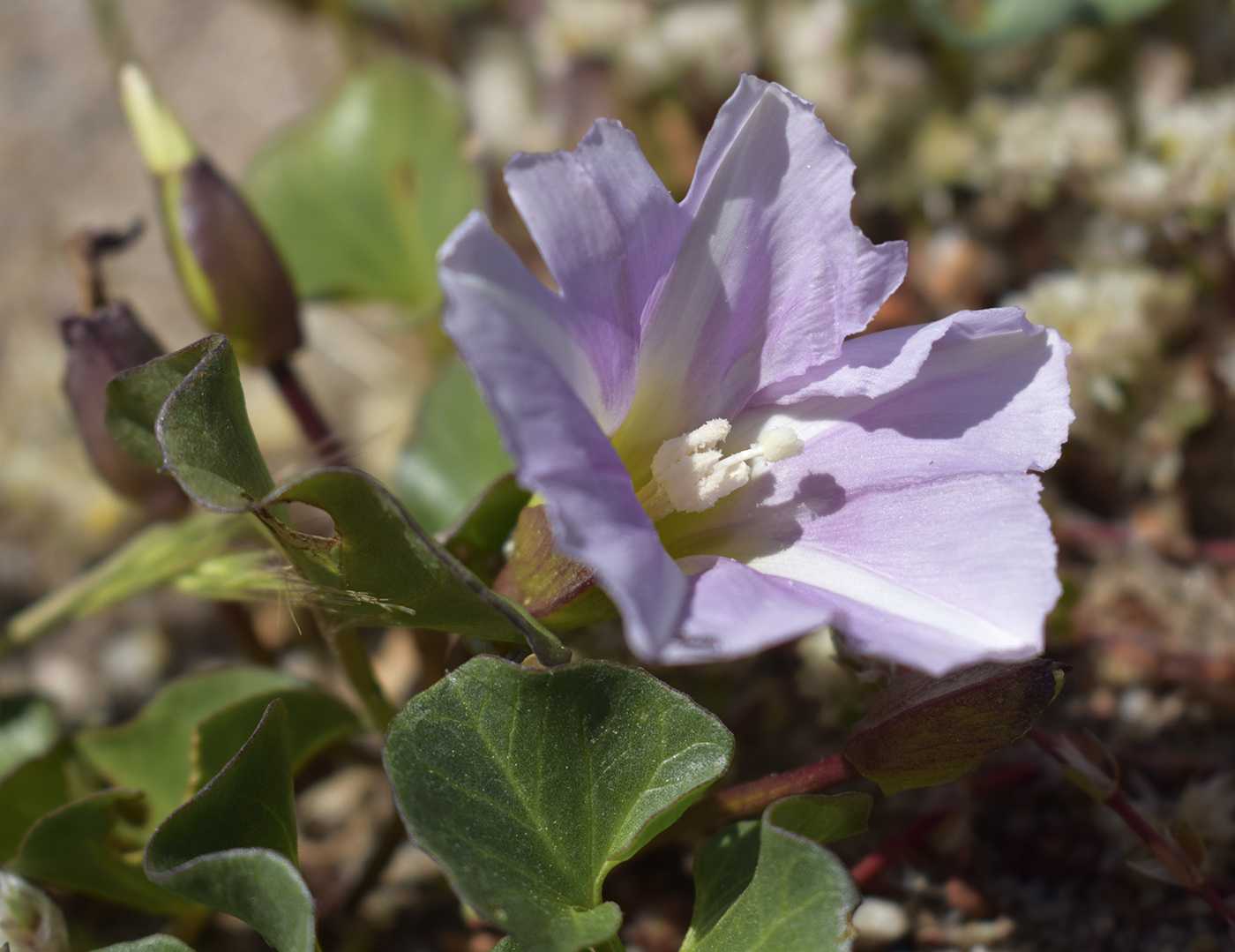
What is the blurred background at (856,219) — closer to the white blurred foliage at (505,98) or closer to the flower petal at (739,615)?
the white blurred foliage at (505,98)

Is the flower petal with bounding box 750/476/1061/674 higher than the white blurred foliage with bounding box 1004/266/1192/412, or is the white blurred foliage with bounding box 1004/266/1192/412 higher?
the flower petal with bounding box 750/476/1061/674

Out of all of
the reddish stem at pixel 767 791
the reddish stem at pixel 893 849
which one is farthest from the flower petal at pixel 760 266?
the reddish stem at pixel 893 849

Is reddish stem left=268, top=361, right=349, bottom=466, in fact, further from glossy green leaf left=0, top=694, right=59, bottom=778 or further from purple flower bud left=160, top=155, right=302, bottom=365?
glossy green leaf left=0, top=694, right=59, bottom=778

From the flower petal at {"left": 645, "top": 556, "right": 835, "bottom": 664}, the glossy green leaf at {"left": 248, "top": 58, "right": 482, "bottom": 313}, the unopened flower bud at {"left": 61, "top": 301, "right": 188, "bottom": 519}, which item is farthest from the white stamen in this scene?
the glossy green leaf at {"left": 248, "top": 58, "right": 482, "bottom": 313}

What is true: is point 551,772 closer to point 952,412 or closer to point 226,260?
point 952,412

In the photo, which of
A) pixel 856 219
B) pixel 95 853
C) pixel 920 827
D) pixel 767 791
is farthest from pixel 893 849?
pixel 856 219
